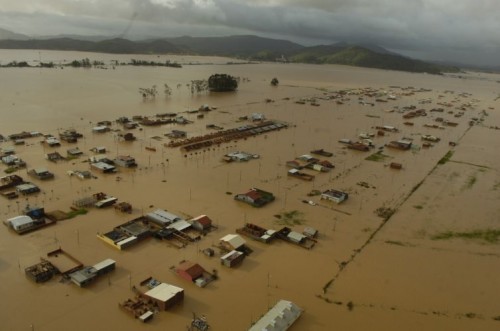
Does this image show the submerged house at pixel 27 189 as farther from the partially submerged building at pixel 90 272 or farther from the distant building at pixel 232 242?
the distant building at pixel 232 242

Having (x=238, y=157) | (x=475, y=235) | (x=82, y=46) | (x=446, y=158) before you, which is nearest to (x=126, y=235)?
(x=238, y=157)

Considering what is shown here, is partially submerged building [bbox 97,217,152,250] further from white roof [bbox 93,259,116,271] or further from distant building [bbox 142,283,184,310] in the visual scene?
distant building [bbox 142,283,184,310]

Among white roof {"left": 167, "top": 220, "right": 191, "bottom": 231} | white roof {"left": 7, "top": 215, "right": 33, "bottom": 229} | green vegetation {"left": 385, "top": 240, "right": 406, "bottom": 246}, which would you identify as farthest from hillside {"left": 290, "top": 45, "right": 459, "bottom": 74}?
white roof {"left": 7, "top": 215, "right": 33, "bottom": 229}

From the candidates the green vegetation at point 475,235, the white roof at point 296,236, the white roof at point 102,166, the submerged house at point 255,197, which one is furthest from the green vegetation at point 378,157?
the white roof at point 102,166

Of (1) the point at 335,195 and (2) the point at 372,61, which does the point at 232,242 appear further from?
(2) the point at 372,61

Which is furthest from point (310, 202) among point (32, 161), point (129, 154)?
point (32, 161)

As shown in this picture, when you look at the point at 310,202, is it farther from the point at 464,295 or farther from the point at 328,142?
the point at 328,142
